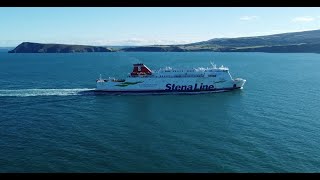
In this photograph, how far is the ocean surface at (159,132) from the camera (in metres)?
15.8

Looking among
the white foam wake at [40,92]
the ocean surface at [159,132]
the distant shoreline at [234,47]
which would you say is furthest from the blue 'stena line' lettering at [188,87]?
the distant shoreline at [234,47]

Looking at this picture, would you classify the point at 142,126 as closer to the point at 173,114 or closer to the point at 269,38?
the point at 173,114

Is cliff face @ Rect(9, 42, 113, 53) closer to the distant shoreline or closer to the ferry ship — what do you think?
the distant shoreline

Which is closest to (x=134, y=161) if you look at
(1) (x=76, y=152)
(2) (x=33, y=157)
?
(1) (x=76, y=152)

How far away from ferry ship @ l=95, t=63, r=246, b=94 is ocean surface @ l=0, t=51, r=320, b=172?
1247 millimetres

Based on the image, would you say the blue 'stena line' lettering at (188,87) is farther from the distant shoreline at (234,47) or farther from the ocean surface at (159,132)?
the distant shoreline at (234,47)

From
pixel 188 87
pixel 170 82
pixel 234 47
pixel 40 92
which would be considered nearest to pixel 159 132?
pixel 170 82

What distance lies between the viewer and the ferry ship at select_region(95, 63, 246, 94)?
33719mm

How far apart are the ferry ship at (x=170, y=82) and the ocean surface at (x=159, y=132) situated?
1.25 metres

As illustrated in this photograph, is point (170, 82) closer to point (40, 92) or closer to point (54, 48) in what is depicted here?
point (40, 92)

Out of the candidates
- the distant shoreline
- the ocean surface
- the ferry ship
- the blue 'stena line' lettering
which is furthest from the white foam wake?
the distant shoreline

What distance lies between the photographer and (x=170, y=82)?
1342 inches
